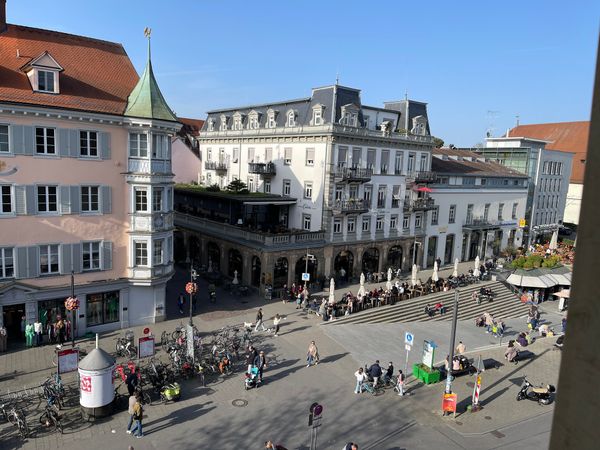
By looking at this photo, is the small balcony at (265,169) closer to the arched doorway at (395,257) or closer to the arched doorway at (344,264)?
the arched doorway at (344,264)

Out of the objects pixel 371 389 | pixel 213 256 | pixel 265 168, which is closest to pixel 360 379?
pixel 371 389

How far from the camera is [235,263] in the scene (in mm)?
44844

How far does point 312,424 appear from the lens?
17.6 meters

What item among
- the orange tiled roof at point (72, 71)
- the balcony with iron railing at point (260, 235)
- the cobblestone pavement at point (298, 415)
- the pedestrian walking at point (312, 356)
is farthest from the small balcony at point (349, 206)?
the orange tiled roof at point (72, 71)

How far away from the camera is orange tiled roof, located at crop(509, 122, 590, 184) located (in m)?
83.5

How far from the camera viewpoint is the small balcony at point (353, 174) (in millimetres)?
43625

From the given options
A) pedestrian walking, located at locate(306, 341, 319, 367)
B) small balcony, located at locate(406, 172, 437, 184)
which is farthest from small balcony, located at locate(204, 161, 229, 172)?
pedestrian walking, located at locate(306, 341, 319, 367)

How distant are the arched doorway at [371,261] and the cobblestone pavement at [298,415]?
19.6 metres

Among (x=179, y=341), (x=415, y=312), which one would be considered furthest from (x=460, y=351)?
(x=179, y=341)

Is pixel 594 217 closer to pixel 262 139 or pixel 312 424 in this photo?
pixel 312 424

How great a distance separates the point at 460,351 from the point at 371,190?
21.4m

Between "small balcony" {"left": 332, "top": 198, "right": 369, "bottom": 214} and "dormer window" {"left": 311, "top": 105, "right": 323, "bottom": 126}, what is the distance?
763 centimetres

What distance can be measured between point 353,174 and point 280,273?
37.2ft

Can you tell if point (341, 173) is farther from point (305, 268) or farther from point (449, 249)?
point (449, 249)
